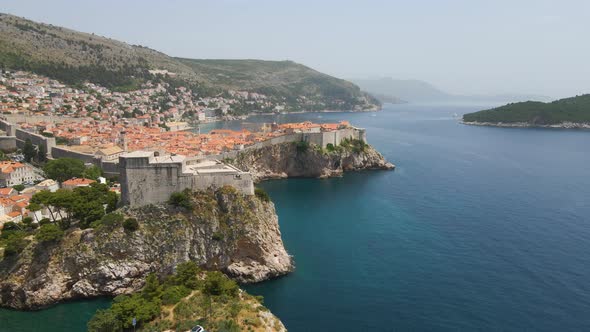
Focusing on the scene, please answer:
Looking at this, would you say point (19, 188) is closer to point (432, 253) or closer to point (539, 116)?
point (432, 253)

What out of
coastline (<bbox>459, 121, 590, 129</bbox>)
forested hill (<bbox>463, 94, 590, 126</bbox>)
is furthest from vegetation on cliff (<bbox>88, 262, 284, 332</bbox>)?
forested hill (<bbox>463, 94, 590, 126</bbox>)

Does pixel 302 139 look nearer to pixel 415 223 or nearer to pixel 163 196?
pixel 415 223

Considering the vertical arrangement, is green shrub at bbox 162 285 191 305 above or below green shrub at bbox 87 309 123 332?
above

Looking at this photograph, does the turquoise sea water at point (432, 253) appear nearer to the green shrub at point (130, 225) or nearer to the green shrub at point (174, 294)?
the green shrub at point (130, 225)

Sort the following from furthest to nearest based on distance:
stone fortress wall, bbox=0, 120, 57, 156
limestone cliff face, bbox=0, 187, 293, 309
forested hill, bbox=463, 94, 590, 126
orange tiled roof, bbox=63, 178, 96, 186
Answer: forested hill, bbox=463, 94, 590, 126, stone fortress wall, bbox=0, 120, 57, 156, orange tiled roof, bbox=63, 178, 96, 186, limestone cliff face, bbox=0, 187, 293, 309

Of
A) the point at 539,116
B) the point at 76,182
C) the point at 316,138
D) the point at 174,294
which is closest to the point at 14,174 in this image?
the point at 76,182

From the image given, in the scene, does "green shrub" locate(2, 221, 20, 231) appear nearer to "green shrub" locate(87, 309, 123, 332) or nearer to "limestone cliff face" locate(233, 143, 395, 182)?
"green shrub" locate(87, 309, 123, 332)
